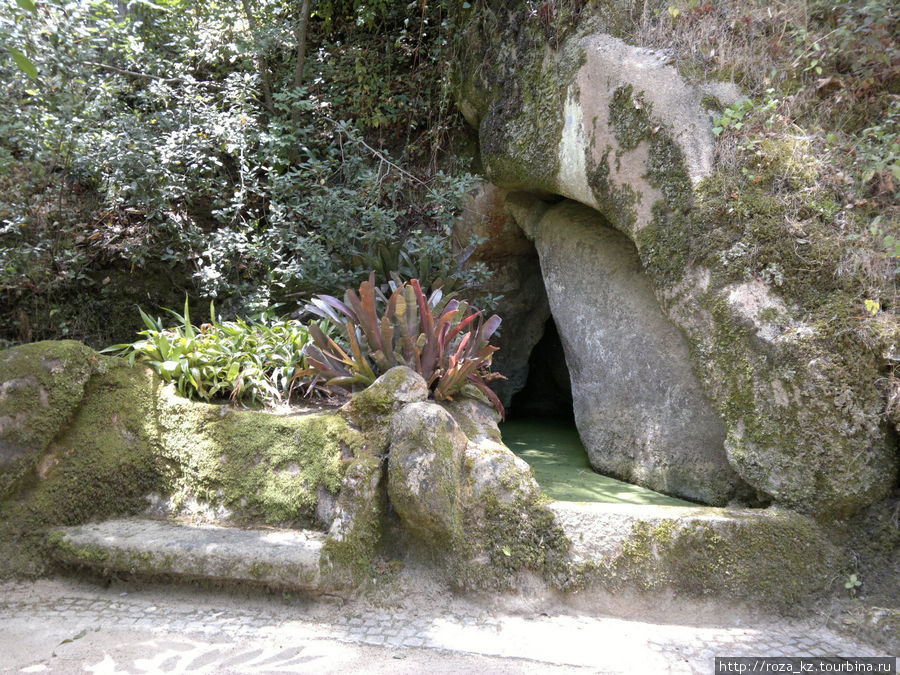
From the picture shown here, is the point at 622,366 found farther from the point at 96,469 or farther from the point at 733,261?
the point at 96,469

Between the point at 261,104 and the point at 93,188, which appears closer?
the point at 93,188

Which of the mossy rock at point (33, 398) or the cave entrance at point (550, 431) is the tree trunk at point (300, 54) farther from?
the mossy rock at point (33, 398)

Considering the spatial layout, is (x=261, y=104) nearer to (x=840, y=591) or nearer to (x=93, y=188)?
(x=93, y=188)

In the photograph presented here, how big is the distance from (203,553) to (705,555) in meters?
2.34

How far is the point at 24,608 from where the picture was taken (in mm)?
2787

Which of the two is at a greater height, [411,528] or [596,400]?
[596,400]

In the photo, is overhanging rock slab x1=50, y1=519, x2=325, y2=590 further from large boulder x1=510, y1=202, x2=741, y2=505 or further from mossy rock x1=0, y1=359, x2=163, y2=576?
large boulder x1=510, y1=202, x2=741, y2=505

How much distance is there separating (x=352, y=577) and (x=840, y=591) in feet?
7.57

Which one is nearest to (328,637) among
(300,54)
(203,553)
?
(203,553)

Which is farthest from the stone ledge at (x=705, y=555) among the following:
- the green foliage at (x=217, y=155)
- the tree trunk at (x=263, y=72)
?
the tree trunk at (x=263, y=72)

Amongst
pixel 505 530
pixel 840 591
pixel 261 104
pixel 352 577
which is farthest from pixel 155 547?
pixel 261 104

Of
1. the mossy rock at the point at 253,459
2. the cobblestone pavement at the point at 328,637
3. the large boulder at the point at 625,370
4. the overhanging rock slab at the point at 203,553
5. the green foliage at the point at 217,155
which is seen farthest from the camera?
the green foliage at the point at 217,155

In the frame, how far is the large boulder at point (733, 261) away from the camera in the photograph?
299 cm

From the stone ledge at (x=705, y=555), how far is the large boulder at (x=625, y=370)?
2.22ft
